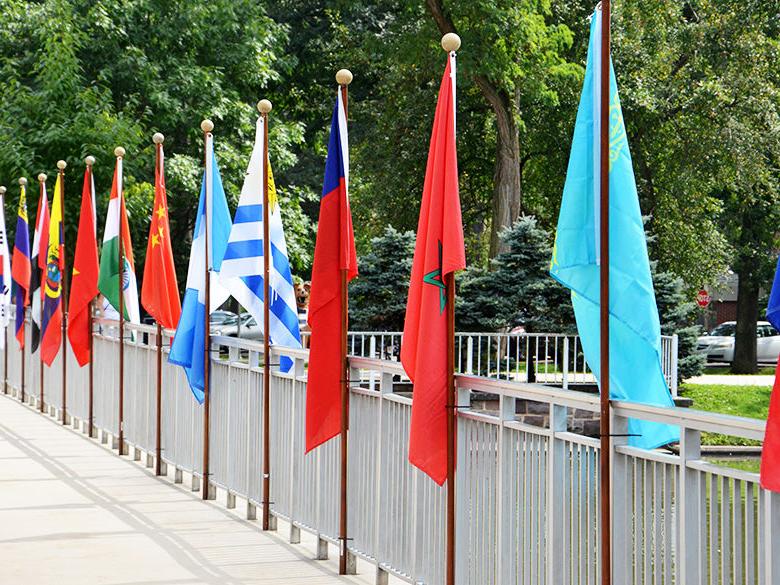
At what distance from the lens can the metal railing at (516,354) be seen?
24.2 metres

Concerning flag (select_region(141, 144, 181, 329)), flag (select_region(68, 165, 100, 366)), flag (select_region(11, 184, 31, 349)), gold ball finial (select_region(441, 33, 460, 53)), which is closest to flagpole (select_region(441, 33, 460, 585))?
gold ball finial (select_region(441, 33, 460, 53))

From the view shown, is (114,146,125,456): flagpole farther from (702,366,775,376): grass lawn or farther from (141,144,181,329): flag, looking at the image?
(702,366,775,376): grass lawn

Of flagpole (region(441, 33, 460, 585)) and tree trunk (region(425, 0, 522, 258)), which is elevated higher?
tree trunk (region(425, 0, 522, 258))

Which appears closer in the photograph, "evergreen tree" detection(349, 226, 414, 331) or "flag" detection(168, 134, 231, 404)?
"flag" detection(168, 134, 231, 404)

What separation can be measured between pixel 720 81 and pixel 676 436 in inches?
1093

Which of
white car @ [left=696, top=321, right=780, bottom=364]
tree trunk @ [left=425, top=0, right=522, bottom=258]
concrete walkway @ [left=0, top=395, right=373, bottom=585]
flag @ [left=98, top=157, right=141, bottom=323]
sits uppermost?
tree trunk @ [left=425, top=0, right=522, bottom=258]

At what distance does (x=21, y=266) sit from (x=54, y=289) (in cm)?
324

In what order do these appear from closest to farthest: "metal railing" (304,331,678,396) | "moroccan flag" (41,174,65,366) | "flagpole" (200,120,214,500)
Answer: "flagpole" (200,120,214,500), "moroccan flag" (41,174,65,366), "metal railing" (304,331,678,396)

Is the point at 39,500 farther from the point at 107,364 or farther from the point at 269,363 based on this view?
the point at 107,364

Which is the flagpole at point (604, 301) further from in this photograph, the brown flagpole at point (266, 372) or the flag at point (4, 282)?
the flag at point (4, 282)

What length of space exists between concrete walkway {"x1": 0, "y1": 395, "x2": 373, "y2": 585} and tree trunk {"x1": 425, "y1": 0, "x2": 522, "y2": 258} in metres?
19.1

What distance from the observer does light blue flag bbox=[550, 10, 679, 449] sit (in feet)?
16.5

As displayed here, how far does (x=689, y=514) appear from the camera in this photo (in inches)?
185

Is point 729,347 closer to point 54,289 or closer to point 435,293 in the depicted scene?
point 54,289
